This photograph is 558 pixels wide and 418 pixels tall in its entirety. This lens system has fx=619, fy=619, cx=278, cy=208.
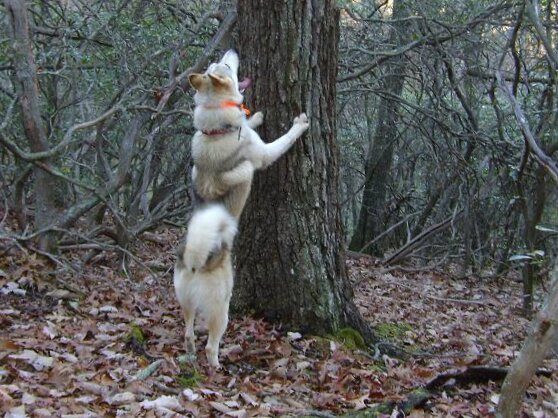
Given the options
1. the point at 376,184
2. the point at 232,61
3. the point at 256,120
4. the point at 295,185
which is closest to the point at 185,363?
the point at 295,185

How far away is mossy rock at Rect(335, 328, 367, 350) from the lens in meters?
5.83

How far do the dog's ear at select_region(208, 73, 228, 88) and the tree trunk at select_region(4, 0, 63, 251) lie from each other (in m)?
2.42

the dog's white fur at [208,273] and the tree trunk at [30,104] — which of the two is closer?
the dog's white fur at [208,273]

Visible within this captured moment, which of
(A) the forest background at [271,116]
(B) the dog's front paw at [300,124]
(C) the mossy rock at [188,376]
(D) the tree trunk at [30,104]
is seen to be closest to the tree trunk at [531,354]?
(C) the mossy rock at [188,376]

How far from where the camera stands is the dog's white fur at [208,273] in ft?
16.3

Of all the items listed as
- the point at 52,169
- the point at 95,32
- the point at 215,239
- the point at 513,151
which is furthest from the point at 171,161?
the point at 215,239

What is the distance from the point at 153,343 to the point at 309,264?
1578 mm

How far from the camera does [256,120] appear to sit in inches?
223

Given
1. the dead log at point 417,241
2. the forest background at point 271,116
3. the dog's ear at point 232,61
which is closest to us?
the dog's ear at point 232,61

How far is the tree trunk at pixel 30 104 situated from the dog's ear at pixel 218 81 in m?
2.42

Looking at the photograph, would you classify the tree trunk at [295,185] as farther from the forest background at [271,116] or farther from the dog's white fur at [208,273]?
the forest background at [271,116]

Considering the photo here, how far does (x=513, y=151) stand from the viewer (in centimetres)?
1015

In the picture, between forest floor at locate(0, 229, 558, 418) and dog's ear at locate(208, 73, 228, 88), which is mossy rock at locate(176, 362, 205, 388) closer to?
forest floor at locate(0, 229, 558, 418)

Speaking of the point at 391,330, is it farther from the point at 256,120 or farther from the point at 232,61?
the point at 232,61
